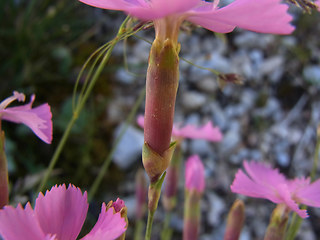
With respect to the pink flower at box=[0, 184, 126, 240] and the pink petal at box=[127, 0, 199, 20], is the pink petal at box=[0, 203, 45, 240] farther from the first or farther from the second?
the pink petal at box=[127, 0, 199, 20]

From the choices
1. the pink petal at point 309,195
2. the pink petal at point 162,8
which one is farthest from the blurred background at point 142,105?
the pink petal at point 162,8

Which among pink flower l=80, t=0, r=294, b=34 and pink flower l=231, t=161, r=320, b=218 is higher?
pink flower l=80, t=0, r=294, b=34

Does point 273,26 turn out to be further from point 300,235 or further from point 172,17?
point 300,235

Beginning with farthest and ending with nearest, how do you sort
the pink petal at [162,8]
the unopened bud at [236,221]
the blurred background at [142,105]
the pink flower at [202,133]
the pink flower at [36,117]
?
the blurred background at [142,105], the pink flower at [202,133], the unopened bud at [236,221], the pink flower at [36,117], the pink petal at [162,8]

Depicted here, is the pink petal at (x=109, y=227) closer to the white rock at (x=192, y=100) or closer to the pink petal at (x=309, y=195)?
the pink petal at (x=309, y=195)

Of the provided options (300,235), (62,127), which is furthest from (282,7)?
(300,235)

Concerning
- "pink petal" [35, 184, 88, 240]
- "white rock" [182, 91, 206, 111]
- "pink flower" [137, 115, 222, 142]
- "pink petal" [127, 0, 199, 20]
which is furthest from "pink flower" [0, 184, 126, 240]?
"white rock" [182, 91, 206, 111]
